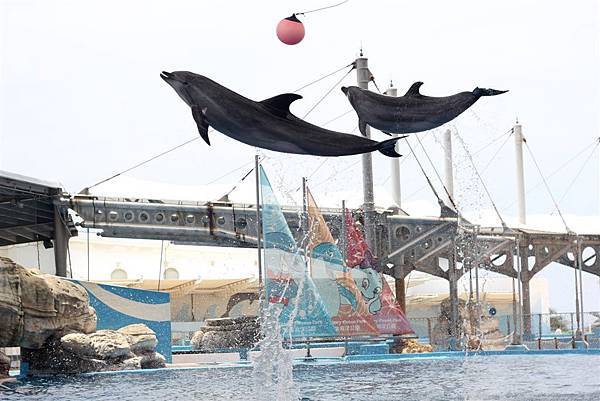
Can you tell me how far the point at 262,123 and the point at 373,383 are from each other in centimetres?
676

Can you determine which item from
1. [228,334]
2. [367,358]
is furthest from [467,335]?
[367,358]

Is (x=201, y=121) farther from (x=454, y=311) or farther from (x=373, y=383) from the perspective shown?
(x=454, y=311)

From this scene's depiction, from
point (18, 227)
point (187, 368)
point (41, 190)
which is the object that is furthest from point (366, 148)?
point (18, 227)

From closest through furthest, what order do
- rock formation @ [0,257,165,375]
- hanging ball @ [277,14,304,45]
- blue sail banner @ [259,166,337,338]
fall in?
hanging ball @ [277,14,304,45]
rock formation @ [0,257,165,375]
blue sail banner @ [259,166,337,338]

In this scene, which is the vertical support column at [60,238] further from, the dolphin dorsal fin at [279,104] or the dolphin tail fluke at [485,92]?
the dolphin tail fluke at [485,92]

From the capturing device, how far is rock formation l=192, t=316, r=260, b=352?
29.5 metres

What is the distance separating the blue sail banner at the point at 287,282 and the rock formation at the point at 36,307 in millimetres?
3646

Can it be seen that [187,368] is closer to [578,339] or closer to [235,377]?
[235,377]

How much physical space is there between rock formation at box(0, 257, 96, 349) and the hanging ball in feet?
25.7

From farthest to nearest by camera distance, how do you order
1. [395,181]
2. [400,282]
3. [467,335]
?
[395,181], [400,282], [467,335]

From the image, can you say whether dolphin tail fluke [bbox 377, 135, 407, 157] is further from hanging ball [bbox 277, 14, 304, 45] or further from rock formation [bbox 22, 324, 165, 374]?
rock formation [bbox 22, 324, 165, 374]

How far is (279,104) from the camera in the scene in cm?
951

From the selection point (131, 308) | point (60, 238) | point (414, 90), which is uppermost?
point (414, 90)

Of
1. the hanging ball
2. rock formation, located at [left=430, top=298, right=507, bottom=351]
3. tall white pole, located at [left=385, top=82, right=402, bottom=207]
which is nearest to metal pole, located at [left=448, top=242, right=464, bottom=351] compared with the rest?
rock formation, located at [left=430, top=298, right=507, bottom=351]
